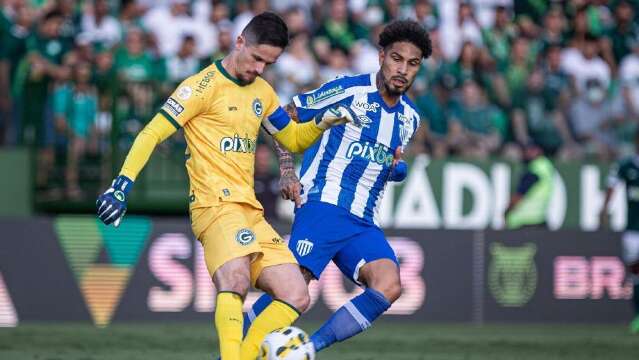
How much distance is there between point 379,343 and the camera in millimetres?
12312

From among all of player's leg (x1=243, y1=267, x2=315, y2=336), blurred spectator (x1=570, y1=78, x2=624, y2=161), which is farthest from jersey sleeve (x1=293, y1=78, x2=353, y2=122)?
blurred spectator (x1=570, y1=78, x2=624, y2=161)

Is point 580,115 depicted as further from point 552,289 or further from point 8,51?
point 8,51

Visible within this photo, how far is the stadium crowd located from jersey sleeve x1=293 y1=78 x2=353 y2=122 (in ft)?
21.3

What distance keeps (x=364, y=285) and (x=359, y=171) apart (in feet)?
2.47

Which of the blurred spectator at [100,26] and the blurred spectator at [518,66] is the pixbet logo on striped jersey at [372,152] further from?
the blurred spectator at [518,66]

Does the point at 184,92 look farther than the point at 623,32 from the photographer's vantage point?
No

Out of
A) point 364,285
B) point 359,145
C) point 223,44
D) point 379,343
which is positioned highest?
point 223,44

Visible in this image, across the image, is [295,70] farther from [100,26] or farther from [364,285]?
[364,285]

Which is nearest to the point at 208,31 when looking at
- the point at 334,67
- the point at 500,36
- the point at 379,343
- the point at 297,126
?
the point at 334,67

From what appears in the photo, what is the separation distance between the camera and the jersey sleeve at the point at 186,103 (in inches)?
299

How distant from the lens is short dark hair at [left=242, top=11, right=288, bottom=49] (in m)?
7.62

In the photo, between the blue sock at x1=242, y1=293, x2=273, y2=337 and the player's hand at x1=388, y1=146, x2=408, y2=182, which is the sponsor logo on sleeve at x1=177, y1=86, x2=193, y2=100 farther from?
the player's hand at x1=388, y1=146, x2=408, y2=182

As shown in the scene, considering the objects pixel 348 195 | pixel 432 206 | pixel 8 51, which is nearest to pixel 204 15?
pixel 8 51

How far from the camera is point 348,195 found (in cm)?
855
